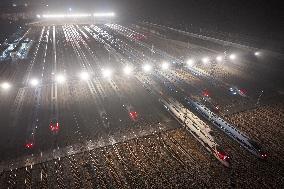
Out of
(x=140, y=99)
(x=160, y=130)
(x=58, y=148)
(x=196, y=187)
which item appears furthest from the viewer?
(x=140, y=99)

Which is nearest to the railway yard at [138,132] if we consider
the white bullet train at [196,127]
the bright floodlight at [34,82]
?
the white bullet train at [196,127]

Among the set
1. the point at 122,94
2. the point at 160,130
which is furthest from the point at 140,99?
the point at 160,130

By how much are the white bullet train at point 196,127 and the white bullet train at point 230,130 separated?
5.67ft

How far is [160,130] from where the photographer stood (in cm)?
3130

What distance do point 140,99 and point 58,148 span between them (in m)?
15.6

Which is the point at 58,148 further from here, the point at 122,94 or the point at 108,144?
the point at 122,94

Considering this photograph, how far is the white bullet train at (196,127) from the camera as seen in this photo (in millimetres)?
27109

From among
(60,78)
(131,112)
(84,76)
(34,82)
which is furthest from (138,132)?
(34,82)

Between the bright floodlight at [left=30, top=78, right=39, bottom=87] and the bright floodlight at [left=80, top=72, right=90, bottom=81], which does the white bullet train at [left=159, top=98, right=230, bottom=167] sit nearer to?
the bright floodlight at [left=80, top=72, right=90, bottom=81]

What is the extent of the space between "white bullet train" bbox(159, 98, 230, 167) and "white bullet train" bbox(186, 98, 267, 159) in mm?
1728

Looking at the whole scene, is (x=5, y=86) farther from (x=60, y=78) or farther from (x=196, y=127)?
(x=196, y=127)

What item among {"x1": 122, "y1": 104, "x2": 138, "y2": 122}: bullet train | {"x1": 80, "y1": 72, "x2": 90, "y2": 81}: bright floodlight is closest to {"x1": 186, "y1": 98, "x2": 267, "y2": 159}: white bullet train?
{"x1": 122, "y1": 104, "x2": 138, "y2": 122}: bullet train

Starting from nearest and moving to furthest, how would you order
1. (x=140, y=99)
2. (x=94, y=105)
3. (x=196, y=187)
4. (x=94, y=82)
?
(x=196, y=187) → (x=94, y=105) → (x=140, y=99) → (x=94, y=82)

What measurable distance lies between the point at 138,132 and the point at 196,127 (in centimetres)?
727
